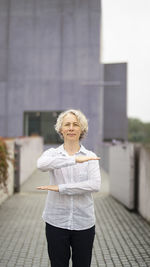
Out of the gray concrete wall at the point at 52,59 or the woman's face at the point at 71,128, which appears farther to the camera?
the gray concrete wall at the point at 52,59

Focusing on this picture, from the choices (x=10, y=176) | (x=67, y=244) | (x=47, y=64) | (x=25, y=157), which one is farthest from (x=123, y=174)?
A: (x=47, y=64)

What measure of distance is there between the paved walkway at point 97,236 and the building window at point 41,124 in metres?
16.0

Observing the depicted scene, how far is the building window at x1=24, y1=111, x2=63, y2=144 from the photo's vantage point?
23.4 m

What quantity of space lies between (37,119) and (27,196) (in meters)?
15.9

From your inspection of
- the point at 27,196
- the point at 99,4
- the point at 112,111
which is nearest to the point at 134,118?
the point at 112,111

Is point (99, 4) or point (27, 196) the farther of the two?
point (99, 4)

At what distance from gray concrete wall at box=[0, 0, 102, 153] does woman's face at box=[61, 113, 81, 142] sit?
20920mm

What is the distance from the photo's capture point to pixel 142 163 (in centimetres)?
612

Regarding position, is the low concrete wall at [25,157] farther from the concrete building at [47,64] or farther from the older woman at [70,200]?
the concrete building at [47,64]

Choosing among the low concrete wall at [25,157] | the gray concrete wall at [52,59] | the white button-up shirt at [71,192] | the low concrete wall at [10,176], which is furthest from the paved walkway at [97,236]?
the gray concrete wall at [52,59]

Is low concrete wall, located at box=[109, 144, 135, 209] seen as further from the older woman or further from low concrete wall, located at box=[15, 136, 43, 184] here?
the older woman

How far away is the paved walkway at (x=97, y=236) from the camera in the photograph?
12.4 feet

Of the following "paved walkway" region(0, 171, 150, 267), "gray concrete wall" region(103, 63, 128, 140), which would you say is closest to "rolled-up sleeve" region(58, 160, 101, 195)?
"paved walkway" region(0, 171, 150, 267)

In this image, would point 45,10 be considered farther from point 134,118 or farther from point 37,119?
point 134,118
